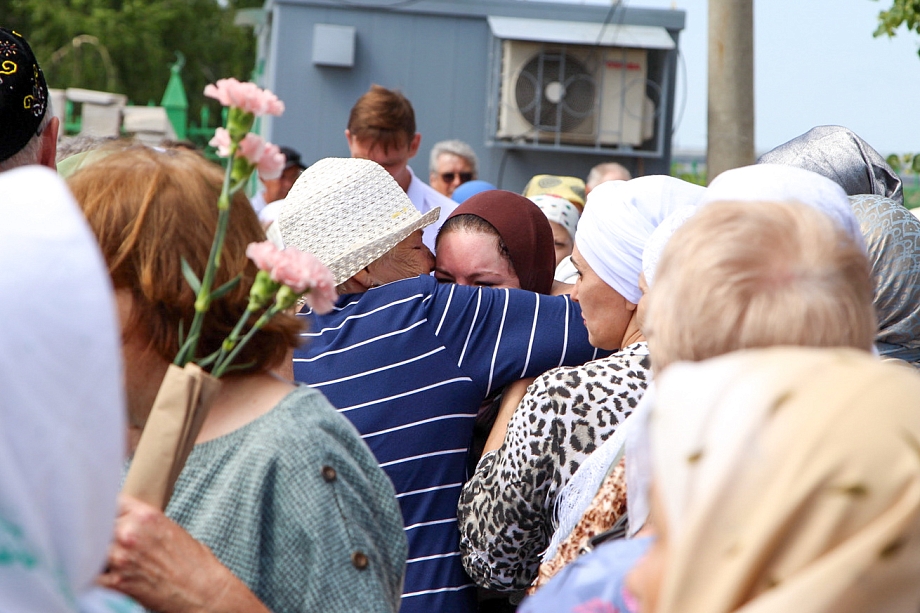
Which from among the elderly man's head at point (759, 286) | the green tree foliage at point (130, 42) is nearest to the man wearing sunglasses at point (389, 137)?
the elderly man's head at point (759, 286)

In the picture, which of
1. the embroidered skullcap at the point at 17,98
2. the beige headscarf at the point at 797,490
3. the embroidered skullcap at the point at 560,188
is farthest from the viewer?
the embroidered skullcap at the point at 560,188

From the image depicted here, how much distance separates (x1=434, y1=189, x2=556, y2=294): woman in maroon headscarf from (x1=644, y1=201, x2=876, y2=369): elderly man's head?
1.81 meters

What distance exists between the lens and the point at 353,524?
168cm

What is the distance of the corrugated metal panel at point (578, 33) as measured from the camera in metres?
9.05

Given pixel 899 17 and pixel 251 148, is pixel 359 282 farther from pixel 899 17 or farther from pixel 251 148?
pixel 899 17

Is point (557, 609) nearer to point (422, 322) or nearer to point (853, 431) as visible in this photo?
point (853, 431)

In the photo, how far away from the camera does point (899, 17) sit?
4562 millimetres

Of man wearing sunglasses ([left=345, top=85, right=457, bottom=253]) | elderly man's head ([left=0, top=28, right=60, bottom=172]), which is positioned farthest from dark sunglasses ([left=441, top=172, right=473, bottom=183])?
elderly man's head ([left=0, top=28, right=60, bottom=172])

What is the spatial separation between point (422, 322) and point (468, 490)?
444 mm

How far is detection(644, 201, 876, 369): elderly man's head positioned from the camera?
130 centimetres

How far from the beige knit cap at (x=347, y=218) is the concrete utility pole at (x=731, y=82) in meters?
4.07

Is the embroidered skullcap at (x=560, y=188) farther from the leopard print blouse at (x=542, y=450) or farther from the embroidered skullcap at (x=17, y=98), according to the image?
the embroidered skullcap at (x=17, y=98)

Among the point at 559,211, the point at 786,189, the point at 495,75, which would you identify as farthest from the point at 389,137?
the point at 495,75

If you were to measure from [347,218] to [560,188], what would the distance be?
4125 mm
